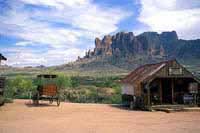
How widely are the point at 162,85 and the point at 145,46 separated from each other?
323 feet

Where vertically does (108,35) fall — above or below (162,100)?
above

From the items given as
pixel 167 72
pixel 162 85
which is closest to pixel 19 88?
pixel 162 85

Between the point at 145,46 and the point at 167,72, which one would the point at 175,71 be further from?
the point at 145,46

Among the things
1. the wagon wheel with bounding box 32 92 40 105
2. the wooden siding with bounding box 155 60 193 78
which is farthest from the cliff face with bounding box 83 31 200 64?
the wagon wheel with bounding box 32 92 40 105

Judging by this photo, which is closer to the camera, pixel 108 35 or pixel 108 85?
pixel 108 85

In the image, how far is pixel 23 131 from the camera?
46.3 feet

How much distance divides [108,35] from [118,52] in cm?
2206

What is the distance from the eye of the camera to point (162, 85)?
96.0 ft

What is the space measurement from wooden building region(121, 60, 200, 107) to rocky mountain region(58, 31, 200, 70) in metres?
70.3

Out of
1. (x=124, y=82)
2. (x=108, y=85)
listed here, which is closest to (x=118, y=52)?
(x=108, y=85)

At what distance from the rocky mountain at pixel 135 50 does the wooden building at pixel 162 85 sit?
70.3m

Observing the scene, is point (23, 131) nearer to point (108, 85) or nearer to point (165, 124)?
point (165, 124)

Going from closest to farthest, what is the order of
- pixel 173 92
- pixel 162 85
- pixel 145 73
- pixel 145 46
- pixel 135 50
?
pixel 145 73 < pixel 173 92 < pixel 162 85 < pixel 135 50 < pixel 145 46

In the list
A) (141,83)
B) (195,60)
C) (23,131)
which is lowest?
(23,131)
